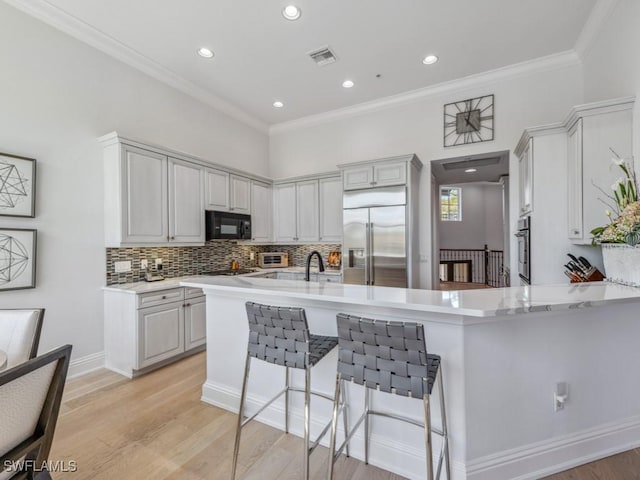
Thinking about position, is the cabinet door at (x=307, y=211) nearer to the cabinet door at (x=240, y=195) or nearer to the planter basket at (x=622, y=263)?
the cabinet door at (x=240, y=195)

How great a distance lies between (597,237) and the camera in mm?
2186

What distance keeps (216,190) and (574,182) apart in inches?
156

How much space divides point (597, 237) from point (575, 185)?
1.96ft

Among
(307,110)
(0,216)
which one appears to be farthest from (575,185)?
(0,216)

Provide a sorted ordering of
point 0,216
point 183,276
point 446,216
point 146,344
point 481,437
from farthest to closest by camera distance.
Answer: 1. point 446,216
2. point 183,276
3. point 146,344
4. point 0,216
5. point 481,437

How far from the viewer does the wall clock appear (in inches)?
156

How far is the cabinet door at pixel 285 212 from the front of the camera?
16.5 ft

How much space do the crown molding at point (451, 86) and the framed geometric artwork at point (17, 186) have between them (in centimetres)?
375

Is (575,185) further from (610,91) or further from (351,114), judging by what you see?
(351,114)

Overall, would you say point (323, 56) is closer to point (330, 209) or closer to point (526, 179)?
point (330, 209)

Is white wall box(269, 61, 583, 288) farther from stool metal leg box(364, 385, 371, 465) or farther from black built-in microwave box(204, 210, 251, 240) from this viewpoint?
stool metal leg box(364, 385, 371, 465)

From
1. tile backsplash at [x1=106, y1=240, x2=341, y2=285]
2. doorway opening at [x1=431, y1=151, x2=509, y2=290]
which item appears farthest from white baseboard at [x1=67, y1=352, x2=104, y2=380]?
doorway opening at [x1=431, y1=151, x2=509, y2=290]

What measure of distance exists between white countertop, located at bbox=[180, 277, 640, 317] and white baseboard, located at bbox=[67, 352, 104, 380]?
204cm

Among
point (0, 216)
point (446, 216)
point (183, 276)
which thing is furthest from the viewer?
point (446, 216)
